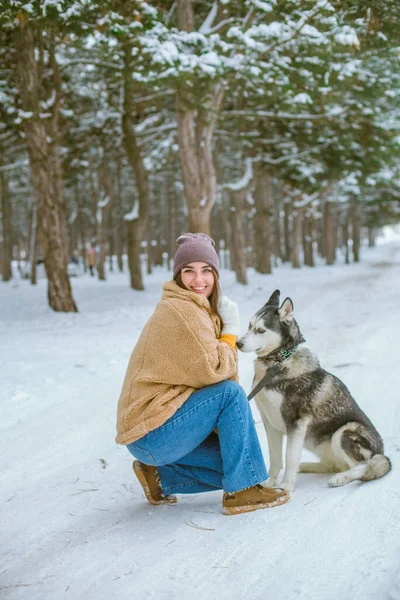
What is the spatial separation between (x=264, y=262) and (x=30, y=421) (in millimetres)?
19234

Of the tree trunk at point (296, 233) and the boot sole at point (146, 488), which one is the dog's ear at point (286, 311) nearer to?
the boot sole at point (146, 488)

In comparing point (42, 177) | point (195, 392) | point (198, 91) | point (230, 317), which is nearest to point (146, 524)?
point (195, 392)

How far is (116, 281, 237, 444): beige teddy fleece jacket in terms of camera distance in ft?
10.3

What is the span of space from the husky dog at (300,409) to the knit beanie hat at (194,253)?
64 centimetres

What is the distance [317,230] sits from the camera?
1905 inches

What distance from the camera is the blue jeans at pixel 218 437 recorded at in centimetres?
323

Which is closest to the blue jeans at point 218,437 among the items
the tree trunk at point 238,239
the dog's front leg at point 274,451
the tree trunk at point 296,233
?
the dog's front leg at point 274,451

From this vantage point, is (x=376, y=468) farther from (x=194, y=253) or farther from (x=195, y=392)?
(x=194, y=253)

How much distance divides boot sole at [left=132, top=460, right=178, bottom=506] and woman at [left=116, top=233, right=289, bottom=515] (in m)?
0.16

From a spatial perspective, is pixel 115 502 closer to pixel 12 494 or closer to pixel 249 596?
pixel 12 494

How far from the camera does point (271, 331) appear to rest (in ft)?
12.4

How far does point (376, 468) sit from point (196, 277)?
1.79 m

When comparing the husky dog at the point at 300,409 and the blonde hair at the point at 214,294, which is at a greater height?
the blonde hair at the point at 214,294

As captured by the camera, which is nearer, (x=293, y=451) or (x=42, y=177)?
(x=293, y=451)
